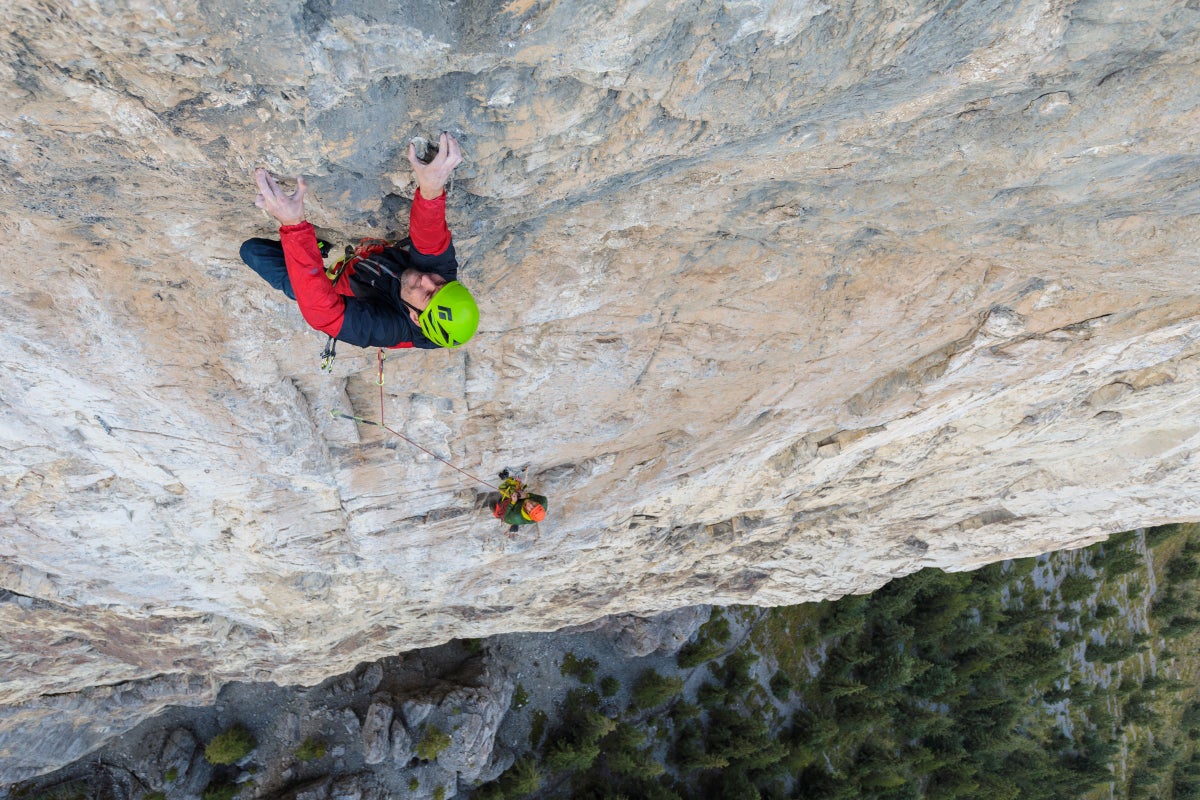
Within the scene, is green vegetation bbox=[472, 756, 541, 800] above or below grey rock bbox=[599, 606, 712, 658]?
below

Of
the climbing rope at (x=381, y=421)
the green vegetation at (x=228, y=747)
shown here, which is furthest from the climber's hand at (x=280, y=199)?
the green vegetation at (x=228, y=747)

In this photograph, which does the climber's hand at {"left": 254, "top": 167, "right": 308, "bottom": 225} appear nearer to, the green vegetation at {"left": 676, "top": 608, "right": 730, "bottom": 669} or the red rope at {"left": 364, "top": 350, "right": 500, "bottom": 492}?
the red rope at {"left": 364, "top": 350, "right": 500, "bottom": 492}

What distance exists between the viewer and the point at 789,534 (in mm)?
8797

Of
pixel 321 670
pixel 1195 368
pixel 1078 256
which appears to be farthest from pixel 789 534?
pixel 321 670

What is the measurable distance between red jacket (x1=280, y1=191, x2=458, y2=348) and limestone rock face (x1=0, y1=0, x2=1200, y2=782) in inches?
8.8

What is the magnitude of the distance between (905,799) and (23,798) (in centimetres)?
2061

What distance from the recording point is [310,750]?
521 inches

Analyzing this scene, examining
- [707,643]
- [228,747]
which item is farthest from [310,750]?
[707,643]

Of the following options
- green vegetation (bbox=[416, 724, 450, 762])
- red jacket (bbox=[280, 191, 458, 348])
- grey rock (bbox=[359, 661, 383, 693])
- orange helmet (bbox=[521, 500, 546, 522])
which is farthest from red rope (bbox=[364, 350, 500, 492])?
grey rock (bbox=[359, 661, 383, 693])

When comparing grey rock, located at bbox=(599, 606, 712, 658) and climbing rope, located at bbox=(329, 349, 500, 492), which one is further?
grey rock, located at bbox=(599, 606, 712, 658)

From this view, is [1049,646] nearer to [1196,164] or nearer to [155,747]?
[1196,164]

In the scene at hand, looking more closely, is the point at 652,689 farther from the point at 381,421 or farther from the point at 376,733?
the point at 381,421

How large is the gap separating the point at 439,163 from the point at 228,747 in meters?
14.2

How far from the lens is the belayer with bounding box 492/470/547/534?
593 centimetres
